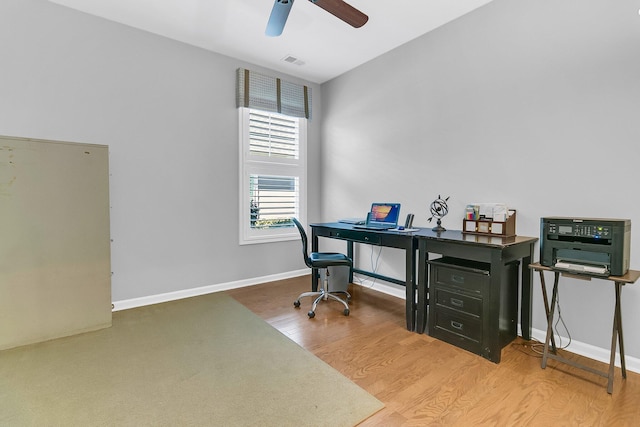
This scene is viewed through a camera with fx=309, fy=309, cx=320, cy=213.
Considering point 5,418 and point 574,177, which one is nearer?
point 5,418

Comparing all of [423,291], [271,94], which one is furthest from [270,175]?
[423,291]

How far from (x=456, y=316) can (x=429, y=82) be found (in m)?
2.27

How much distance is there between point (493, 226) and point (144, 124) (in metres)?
3.45

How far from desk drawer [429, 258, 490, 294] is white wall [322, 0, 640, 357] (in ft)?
2.16

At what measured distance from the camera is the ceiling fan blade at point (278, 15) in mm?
2096

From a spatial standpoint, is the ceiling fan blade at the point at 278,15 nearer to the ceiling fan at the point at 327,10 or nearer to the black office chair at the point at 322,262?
the ceiling fan at the point at 327,10

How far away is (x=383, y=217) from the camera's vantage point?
3.23m

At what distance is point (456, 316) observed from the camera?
2.35 m

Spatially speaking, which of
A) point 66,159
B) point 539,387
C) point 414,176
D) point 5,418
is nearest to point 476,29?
point 414,176

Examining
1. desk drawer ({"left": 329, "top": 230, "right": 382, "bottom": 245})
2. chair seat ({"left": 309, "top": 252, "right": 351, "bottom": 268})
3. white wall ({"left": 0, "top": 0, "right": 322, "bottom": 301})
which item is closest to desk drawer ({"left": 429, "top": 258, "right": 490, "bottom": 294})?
desk drawer ({"left": 329, "top": 230, "right": 382, "bottom": 245})

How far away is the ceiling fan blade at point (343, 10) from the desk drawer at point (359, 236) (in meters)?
1.78

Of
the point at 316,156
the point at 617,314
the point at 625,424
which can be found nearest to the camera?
the point at 625,424

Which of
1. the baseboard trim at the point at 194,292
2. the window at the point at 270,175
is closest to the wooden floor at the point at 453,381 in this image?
the baseboard trim at the point at 194,292

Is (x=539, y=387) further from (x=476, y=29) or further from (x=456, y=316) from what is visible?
(x=476, y=29)
